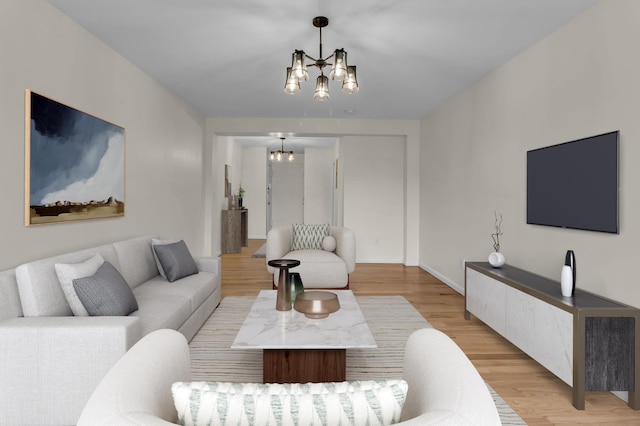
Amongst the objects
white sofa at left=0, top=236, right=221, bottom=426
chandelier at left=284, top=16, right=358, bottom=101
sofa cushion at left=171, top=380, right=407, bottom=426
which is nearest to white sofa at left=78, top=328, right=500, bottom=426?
sofa cushion at left=171, top=380, right=407, bottom=426

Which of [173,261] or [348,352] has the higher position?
[173,261]

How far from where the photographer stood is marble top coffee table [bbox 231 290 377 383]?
6.73 ft

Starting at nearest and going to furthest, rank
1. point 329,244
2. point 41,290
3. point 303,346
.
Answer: point 303,346, point 41,290, point 329,244

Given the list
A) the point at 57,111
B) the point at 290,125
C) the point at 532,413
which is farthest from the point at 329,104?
the point at 532,413

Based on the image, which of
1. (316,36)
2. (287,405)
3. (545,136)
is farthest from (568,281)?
(316,36)

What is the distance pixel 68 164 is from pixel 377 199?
17.2 feet

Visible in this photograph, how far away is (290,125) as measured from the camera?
6.52 m

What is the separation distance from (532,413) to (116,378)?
2258 millimetres

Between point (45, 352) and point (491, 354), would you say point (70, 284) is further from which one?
point (491, 354)

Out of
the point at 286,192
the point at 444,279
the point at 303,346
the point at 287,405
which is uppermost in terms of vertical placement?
the point at 286,192

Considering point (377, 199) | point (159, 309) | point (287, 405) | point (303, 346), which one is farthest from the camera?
point (377, 199)

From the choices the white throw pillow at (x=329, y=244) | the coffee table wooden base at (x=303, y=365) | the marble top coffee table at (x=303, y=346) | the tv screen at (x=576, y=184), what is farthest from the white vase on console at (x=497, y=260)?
the white throw pillow at (x=329, y=244)

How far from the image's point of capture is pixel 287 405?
74 centimetres

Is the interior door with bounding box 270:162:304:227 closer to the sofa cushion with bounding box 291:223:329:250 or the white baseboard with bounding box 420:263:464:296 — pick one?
the white baseboard with bounding box 420:263:464:296
